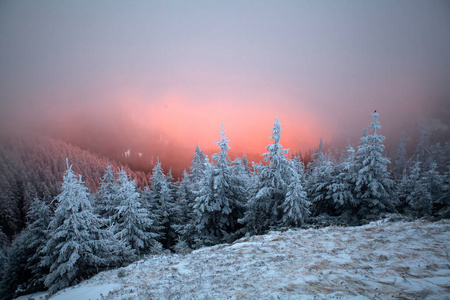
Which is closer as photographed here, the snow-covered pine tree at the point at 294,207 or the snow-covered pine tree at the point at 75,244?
the snow-covered pine tree at the point at 75,244

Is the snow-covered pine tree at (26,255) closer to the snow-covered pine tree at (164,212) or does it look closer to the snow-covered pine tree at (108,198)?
the snow-covered pine tree at (108,198)

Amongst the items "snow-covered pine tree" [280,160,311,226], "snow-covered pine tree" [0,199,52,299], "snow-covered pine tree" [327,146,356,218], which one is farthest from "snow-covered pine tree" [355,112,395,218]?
"snow-covered pine tree" [0,199,52,299]

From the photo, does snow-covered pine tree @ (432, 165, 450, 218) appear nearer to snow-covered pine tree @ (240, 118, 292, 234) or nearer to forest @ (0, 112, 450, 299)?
forest @ (0, 112, 450, 299)

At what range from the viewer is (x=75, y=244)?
1334cm

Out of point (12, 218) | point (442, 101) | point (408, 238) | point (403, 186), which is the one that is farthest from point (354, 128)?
point (12, 218)

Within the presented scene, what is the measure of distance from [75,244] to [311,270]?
15.0 m

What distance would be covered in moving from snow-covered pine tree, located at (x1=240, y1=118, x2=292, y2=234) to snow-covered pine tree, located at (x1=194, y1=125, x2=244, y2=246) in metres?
2.51

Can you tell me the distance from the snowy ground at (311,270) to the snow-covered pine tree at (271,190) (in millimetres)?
6540

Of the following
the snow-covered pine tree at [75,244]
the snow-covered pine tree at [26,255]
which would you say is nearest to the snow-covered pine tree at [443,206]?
the snow-covered pine tree at [75,244]

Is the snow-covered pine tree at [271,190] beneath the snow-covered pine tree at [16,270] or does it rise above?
above

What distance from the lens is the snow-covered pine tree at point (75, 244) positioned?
13.2 metres

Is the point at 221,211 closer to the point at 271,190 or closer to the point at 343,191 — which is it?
the point at 271,190

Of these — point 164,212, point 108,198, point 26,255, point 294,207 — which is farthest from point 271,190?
point 26,255

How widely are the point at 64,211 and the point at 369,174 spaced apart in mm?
26258
